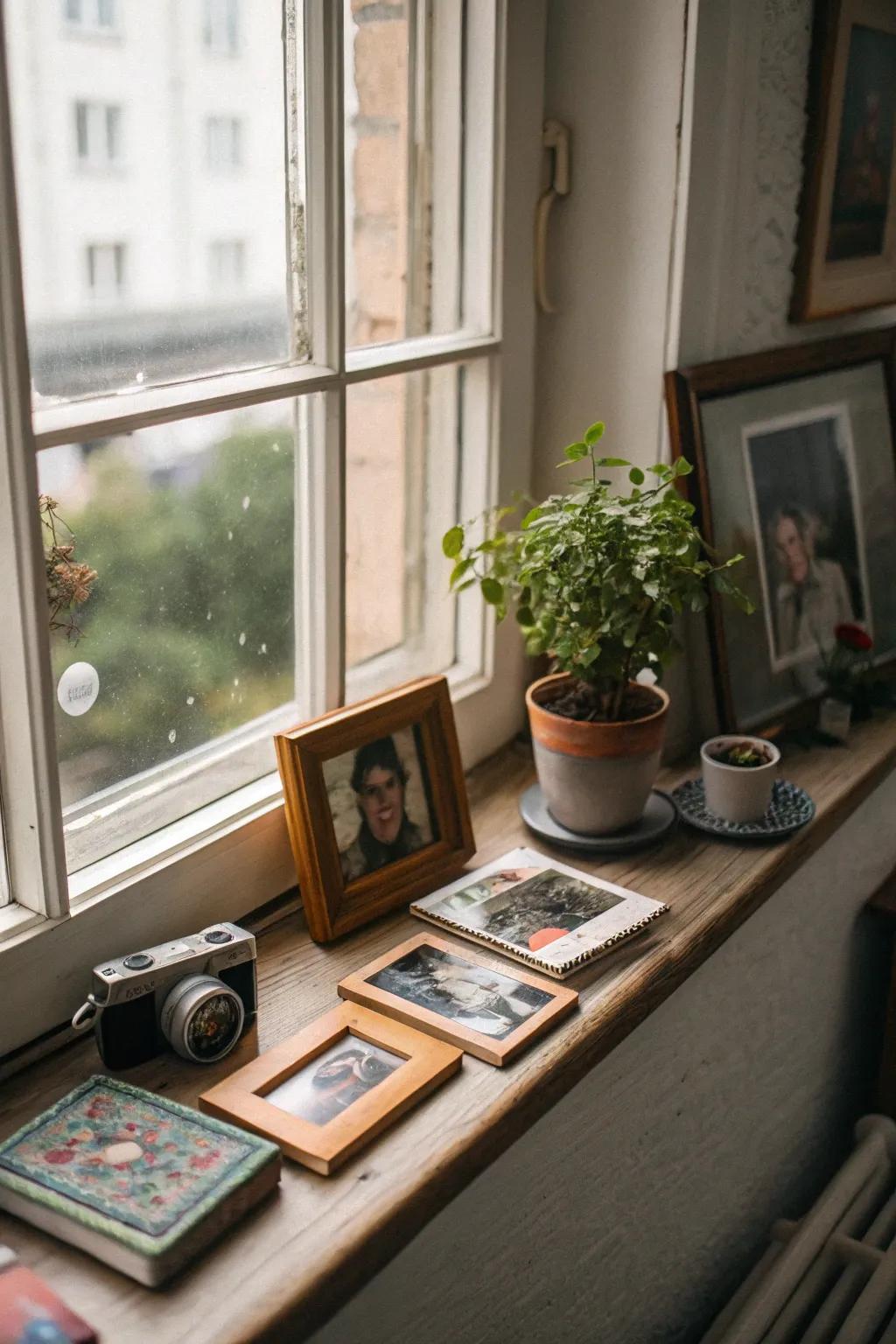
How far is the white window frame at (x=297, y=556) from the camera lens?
1.02 m

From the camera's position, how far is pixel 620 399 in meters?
1.61

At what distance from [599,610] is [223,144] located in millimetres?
576

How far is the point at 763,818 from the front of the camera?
5.09 ft

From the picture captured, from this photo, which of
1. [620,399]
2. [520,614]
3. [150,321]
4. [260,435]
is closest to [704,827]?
[520,614]

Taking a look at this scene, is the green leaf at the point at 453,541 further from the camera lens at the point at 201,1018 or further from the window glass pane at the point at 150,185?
the camera lens at the point at 201,1018

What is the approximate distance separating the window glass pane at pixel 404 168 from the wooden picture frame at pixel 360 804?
0.40m

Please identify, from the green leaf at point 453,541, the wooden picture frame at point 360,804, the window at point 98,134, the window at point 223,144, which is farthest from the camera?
the green leaf at point 453,541

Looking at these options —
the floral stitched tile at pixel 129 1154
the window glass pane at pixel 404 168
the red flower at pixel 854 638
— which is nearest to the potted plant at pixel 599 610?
the window glass pane at pixel 404 168

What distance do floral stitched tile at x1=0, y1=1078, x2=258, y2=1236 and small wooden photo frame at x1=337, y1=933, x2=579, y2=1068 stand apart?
23 centimetres

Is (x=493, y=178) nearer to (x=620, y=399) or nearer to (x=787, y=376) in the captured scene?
(x=620, y=399)

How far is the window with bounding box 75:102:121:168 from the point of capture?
101 centimetres

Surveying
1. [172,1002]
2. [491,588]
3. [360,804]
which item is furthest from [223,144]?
[172,1002]

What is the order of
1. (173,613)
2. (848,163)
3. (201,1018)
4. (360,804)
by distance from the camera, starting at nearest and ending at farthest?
1. (201,1018)
2. (173,613)
3. (360,804)
4. (848,163)

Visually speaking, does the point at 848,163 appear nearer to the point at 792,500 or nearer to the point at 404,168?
the point at 792,500
